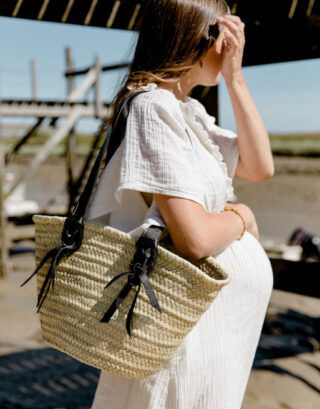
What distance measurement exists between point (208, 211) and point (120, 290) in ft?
1.03

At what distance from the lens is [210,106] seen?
3.03 metres

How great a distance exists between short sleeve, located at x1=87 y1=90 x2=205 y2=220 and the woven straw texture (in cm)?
14

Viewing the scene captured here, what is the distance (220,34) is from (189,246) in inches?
22.8

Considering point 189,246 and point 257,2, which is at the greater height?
point 257,2

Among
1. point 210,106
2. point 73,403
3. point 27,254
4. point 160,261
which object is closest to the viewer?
point 160,261

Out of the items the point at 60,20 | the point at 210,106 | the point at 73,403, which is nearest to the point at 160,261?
the point at 60,20

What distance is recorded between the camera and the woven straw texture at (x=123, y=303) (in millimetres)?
1227

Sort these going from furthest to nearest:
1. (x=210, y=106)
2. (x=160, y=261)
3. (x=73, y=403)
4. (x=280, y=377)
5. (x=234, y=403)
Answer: (x=280, y=377) < (x=73, y=403) < (x=210, y=106) < (x=234, y=403) < (x=160, y=261)

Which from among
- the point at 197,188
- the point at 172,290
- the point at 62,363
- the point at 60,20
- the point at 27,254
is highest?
the point at 60,20

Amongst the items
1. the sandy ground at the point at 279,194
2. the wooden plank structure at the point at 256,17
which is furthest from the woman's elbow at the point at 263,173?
the sandy ground at the point at 279,194

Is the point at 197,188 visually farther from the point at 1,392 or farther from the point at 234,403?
the point at 1,392

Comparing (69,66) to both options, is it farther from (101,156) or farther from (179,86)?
(101,156)

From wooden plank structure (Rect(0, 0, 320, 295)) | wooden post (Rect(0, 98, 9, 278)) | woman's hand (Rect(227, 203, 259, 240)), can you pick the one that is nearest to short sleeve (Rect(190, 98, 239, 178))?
woman's hand (Rect(227, 203, 259, 240))

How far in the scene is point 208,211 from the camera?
1345mm
